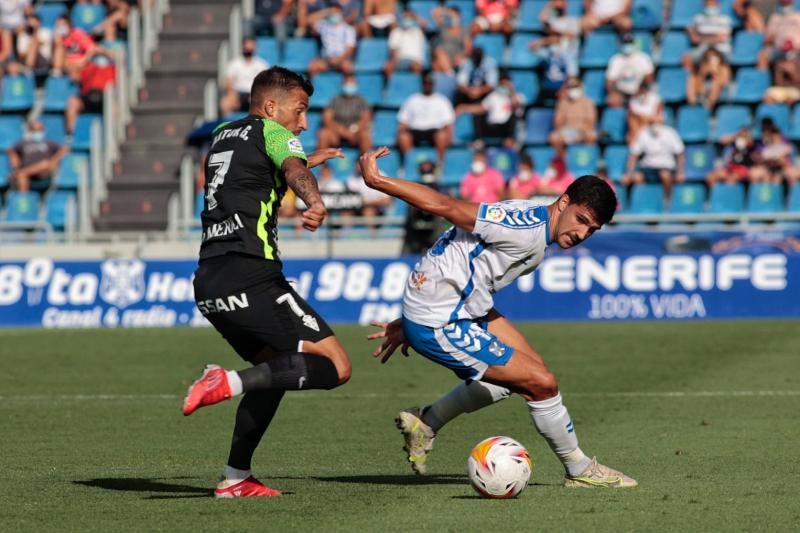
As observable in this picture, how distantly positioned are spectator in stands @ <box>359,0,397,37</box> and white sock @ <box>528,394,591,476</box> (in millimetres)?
20251

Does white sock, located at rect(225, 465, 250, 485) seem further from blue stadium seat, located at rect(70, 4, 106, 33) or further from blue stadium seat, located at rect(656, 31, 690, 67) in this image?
blue stadium seat, located at rect(70, 4, 106, 33)

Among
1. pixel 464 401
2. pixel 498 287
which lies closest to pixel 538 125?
pixel 464 401

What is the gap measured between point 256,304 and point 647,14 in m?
20.5

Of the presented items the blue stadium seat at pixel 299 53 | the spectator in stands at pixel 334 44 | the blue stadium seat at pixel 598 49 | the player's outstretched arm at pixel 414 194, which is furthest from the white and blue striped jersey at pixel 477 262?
the blue stadium seat at pixel 299 53

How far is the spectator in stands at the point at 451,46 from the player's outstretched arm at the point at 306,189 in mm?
19008

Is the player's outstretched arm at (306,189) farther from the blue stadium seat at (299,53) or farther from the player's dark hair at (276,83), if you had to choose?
the blue stadium seat at (299,53)

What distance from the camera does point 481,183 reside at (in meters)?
23.8

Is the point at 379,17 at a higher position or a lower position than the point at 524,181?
higher

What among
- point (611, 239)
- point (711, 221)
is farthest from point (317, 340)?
point (711, 221)

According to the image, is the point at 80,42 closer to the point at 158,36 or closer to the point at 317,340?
the point at 158,36

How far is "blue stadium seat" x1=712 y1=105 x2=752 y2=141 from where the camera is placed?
25.4 meters

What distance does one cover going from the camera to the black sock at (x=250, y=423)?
8.17m

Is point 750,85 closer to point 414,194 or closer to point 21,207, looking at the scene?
point 21,207

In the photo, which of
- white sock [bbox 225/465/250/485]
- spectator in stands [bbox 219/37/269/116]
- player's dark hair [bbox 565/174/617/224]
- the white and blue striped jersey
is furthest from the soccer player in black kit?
spectator in stands [bbox 219/37/269/116]
